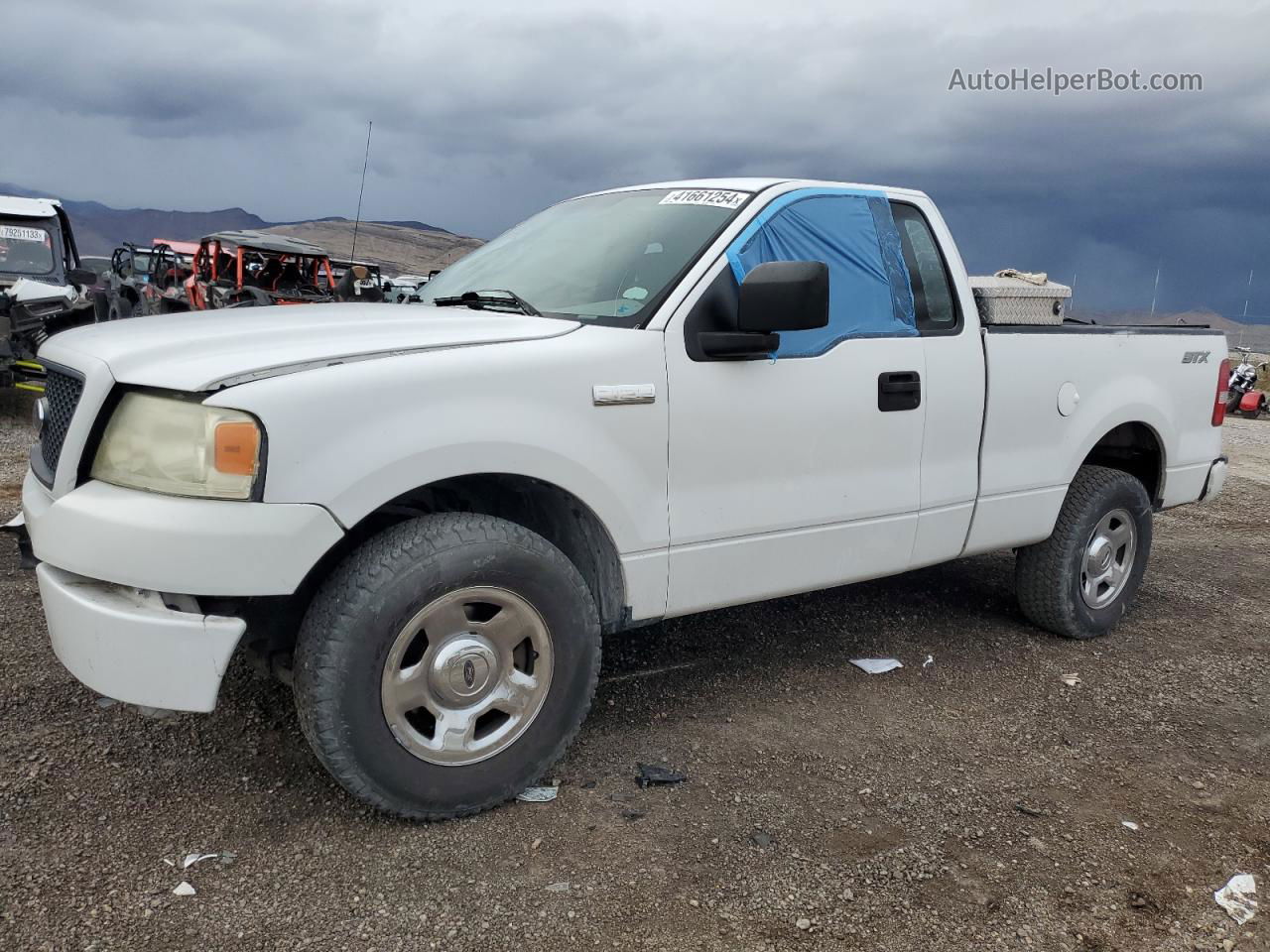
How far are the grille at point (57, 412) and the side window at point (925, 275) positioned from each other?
2.87 metres

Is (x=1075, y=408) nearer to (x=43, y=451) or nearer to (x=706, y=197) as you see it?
(x=706, y=197)

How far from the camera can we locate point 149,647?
2.41m

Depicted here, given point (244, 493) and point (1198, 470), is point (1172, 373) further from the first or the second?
point (244, 493)

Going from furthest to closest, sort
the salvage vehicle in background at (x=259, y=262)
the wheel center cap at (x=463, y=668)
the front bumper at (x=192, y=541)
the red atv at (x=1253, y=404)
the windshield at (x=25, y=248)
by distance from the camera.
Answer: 1. the red atv at (x=1253, y=404)
2. the salvage vehicle in background at (x=259, y=262)
3. the windshield at (x=25, y=248)
4. the wheel center cap at (x=463, y=668)
5. the front bumper at (x=192, y=541)

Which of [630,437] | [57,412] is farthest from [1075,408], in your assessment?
[57,412]

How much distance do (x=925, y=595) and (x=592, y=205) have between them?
2.76m

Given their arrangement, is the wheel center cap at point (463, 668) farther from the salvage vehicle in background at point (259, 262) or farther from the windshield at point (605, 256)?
the salvage vehicle in background at point (259, 262)

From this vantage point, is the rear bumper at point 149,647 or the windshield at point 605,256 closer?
the rear bumper at point 149,647

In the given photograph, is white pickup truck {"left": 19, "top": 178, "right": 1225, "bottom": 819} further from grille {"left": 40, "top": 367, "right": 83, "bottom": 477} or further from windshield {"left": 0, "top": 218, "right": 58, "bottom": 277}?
windshield {"left": 0, "top": 218, "right": 58, "bottom": 277}

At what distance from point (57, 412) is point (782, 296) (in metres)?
2.15

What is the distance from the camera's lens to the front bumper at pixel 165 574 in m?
2.37

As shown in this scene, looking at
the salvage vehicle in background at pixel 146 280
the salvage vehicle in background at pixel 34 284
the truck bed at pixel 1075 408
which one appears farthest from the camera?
the salvage vehicle in background at pixel 146 280

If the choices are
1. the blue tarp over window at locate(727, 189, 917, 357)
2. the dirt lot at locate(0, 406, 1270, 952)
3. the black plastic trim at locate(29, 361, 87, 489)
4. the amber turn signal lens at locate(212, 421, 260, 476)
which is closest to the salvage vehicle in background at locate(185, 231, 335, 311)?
the dirt lot at locate(0, 406, 1270, 952)

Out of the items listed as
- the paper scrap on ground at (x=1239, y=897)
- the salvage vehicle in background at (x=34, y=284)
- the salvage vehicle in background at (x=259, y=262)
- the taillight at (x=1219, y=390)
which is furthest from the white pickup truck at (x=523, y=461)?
the salvage vehicle in background at (x=259, y=262)
